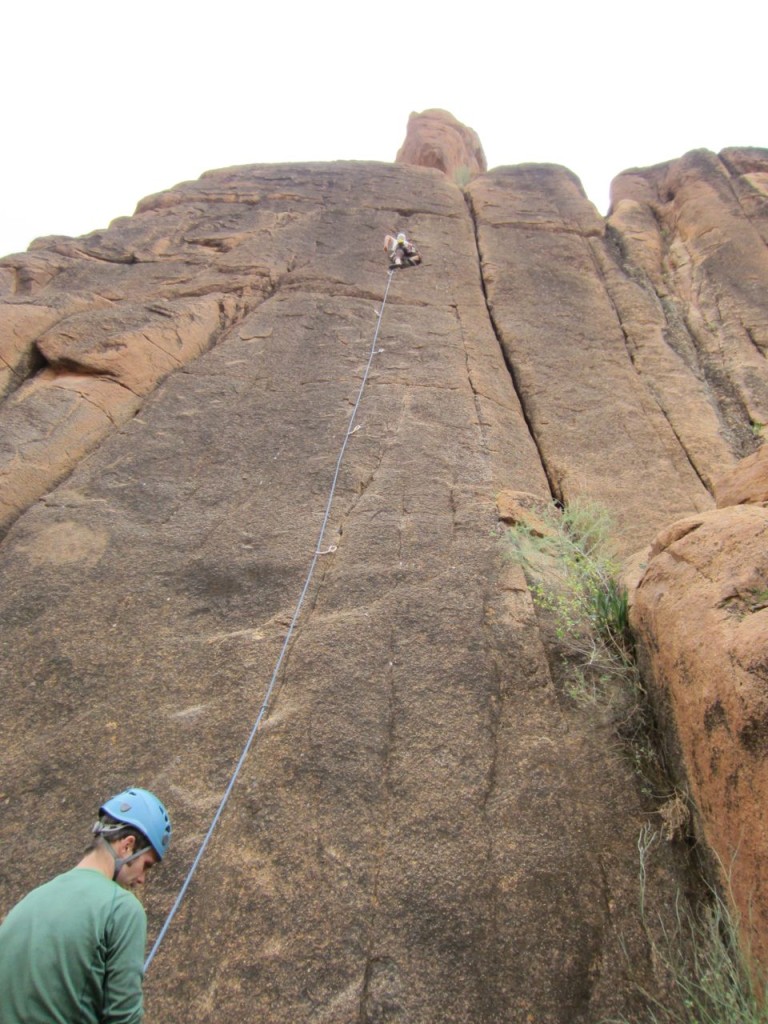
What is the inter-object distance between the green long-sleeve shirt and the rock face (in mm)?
1190

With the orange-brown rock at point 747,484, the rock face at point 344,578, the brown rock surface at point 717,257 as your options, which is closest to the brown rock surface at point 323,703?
the rock face at point 344,578

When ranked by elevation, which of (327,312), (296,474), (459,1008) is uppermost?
(327,312)

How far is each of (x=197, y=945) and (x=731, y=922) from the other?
101 inches

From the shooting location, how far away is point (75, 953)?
2186 millimetres

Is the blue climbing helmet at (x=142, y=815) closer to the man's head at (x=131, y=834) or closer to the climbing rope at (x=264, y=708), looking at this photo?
the man's head at (x=131, y=834)

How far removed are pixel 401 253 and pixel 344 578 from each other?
26.7ft

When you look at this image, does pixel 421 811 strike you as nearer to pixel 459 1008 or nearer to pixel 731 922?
pixel 459 1008

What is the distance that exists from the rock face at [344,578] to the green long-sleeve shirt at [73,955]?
119 cm

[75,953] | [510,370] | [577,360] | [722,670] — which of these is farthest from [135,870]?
[577,360]

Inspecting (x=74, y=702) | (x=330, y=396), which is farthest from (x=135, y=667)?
(x=330, y=396)

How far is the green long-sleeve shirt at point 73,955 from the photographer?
2104mm

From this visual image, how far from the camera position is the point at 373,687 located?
4797mm

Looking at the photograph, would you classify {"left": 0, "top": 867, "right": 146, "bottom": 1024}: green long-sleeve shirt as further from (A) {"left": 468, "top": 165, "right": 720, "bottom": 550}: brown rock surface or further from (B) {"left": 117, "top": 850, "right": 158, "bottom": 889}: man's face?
(A) {"left": 468, "top": 165, "right": 720, "bottom": 550}: brown rock surface

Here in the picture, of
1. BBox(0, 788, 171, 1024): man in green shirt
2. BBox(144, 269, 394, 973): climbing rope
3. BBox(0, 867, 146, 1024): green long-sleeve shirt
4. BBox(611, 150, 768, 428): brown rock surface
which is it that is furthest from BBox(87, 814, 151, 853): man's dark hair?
BBox(611, 150, 768, 428): brown rock surface
